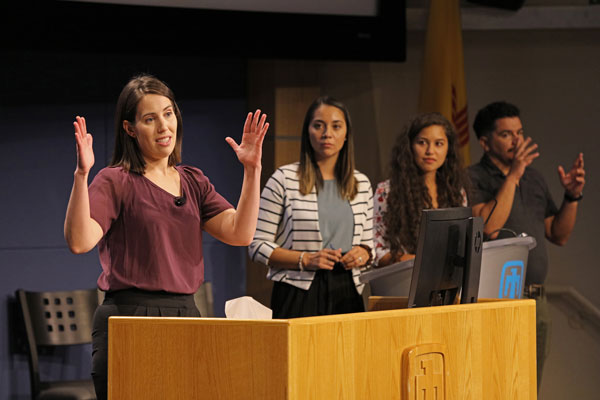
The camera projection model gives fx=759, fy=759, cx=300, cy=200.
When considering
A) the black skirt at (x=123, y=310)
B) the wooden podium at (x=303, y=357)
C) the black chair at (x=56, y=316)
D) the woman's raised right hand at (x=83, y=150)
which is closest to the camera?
the wooden podium at (x=303, y=357)

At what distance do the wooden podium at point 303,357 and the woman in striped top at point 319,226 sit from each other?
1.53 metres

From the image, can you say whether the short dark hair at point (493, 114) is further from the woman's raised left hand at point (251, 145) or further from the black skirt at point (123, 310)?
the black skirt at point (123, 310)

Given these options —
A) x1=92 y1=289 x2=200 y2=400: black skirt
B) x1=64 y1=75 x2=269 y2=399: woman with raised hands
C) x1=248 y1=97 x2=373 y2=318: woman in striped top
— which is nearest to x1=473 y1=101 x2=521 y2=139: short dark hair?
x1=248 y1=97 x2=373 y2=318: woman in striped top

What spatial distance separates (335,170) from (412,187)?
374 mm

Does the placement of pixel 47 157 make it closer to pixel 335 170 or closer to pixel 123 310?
pixel 335 170

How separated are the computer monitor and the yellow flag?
2678 mm

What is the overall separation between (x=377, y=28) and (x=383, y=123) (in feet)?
2.63

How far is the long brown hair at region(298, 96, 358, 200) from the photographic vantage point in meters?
3.48

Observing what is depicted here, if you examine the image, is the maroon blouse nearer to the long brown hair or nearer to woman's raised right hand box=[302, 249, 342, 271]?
woman's raised right hand box=[302, 249, 342, 271]

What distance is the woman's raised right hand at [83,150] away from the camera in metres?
1.86

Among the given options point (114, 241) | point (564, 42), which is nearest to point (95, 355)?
point (114, 241)

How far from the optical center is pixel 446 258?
2049 mm

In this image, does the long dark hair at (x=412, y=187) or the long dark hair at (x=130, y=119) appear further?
the long dark hair at (x=412, y=187)

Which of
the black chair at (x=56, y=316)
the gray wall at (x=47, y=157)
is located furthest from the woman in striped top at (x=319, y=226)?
the gray wall at (x=47, y=157)
